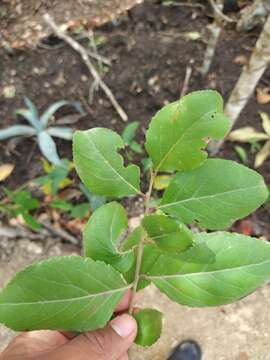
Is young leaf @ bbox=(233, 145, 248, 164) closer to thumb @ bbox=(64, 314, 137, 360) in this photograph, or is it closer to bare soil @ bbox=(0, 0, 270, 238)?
bare soil @ bbox=(0, 0, 270, 238)

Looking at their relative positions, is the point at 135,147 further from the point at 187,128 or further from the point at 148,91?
the point at 187,128

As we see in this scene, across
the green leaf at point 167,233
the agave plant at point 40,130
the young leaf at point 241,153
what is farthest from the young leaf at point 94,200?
the green leaf at point 167,233

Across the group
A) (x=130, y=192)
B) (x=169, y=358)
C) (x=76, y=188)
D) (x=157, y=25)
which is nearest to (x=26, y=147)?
(x=76, y=188)

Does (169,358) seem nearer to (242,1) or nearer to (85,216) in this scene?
(85,216)

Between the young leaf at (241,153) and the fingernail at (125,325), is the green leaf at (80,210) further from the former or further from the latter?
the fingernail at (125,325)

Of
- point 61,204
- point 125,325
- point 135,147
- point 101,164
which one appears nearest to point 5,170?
point 61,204
